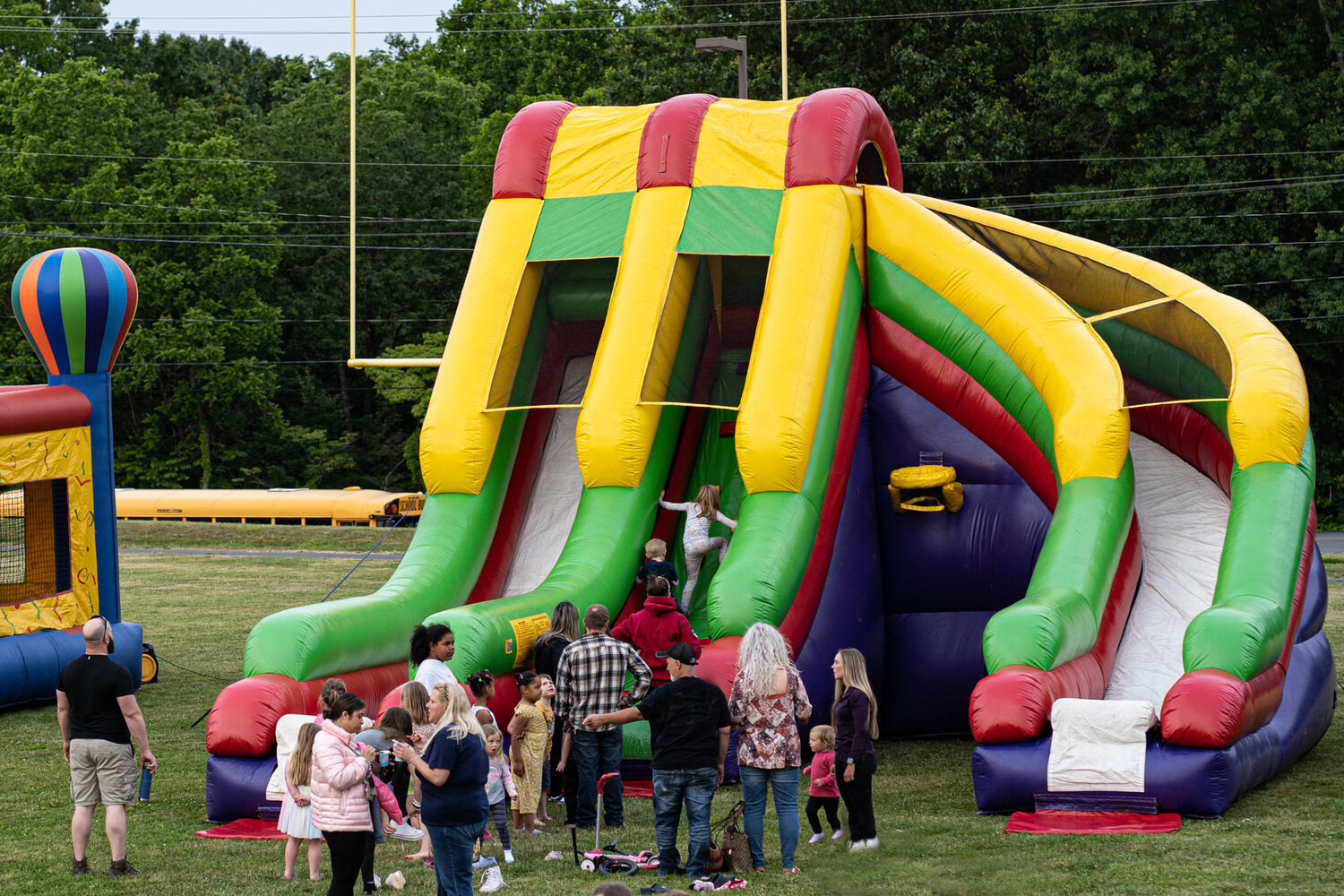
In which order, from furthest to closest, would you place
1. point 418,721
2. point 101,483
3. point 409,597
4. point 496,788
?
point 101,483
point 409,597
point 496,788
point 418,721

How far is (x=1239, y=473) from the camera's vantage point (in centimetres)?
1057

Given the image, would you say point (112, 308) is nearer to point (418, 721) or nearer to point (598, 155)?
point (598, 155)

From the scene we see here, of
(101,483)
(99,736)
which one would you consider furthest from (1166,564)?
(101,483)

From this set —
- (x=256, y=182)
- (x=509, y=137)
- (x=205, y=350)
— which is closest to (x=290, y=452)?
(x=205, y=350)

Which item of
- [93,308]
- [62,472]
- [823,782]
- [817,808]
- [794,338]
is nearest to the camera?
[823,782]

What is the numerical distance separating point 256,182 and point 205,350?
190 inches

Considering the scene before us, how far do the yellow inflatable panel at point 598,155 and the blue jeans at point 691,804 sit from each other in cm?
621

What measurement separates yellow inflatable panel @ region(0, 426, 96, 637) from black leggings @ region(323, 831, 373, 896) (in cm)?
813

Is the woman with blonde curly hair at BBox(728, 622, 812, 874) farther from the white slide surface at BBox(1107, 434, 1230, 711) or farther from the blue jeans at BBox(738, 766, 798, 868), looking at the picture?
the white slide surface at BBox(1107, 434, 1230, 711)

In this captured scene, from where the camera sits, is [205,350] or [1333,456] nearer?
[1333,456]

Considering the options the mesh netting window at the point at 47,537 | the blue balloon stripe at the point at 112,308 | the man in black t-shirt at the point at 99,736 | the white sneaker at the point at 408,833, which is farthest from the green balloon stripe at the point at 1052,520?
the mesh netting window at the point at 47,537

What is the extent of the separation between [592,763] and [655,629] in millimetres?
1085

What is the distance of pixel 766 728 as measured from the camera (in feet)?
26.3

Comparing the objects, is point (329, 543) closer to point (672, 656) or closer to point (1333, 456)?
point (1333, 456)
